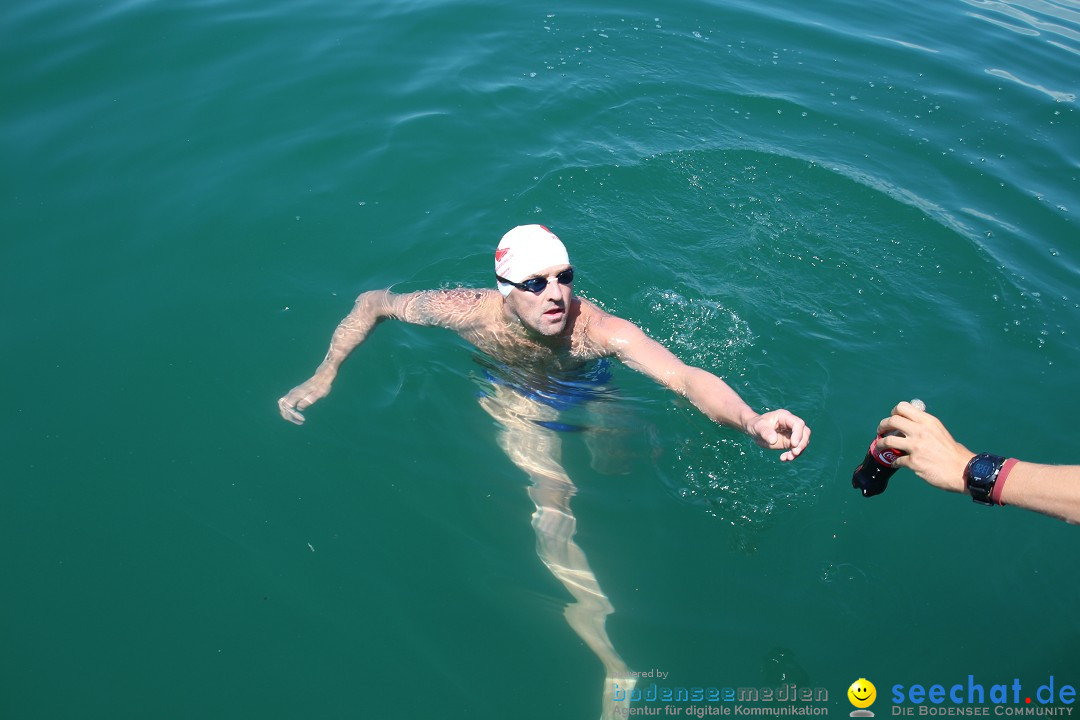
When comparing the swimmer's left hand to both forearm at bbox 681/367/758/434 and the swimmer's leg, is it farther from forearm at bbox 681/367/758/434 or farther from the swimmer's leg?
Answer: the swimmer's leg

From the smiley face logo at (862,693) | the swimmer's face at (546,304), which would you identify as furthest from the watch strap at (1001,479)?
the swimmer's face at (546,304)

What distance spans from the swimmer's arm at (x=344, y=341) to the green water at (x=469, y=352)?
252mm

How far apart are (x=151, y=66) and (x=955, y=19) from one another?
12.0 metres

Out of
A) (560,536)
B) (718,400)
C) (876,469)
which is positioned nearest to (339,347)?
(560,536)

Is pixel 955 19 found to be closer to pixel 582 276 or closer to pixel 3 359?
pixel 582 276

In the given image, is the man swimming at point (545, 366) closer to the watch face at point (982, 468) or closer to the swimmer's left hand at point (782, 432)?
the swimmer's left hand at point (782, 432)

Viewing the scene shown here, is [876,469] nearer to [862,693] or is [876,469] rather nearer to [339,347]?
[862,693]

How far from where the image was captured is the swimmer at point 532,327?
192 inches

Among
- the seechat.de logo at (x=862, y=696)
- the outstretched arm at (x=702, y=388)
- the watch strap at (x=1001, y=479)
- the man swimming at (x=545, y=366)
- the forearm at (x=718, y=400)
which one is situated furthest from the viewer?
the man swimming at (x=545, y=366)

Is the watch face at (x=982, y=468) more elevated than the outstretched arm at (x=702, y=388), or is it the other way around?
the watch face at (x=982, y=468)

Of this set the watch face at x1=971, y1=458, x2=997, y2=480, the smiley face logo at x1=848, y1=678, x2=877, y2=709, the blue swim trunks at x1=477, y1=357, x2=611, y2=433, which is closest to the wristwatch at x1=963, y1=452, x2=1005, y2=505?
the watch face at x1=971, y1=458, x2=997, y2=480

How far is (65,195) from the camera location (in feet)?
24.1

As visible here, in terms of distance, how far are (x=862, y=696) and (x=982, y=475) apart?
189 cm

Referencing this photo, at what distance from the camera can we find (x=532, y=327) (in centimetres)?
525
